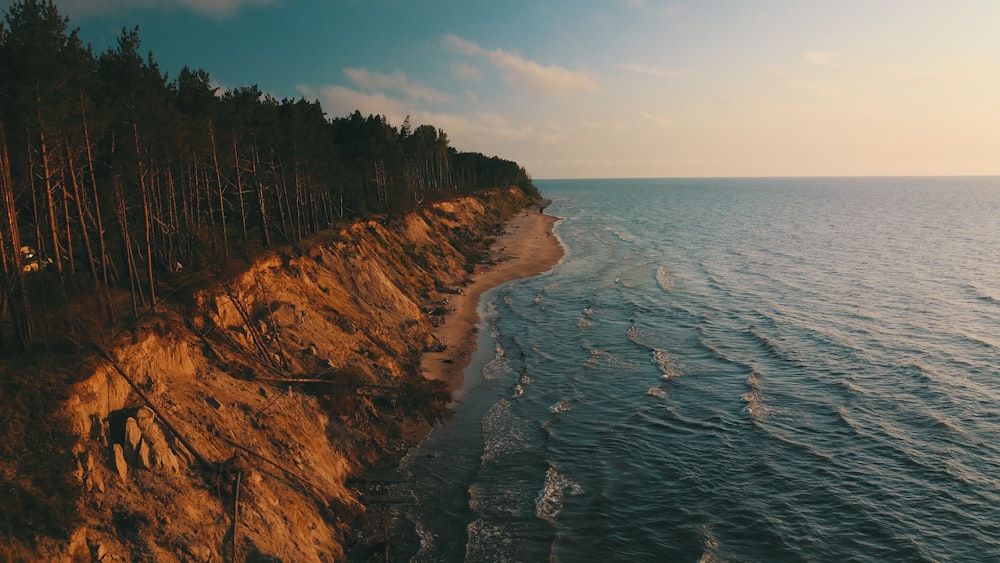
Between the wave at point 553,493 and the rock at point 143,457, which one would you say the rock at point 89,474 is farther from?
the wave at point 553,493

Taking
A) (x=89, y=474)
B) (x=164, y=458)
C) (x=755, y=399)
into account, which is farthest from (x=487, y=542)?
(x=755, y=399)

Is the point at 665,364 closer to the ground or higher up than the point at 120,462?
closer to the ground

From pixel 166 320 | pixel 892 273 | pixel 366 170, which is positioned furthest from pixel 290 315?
pixel 892 273

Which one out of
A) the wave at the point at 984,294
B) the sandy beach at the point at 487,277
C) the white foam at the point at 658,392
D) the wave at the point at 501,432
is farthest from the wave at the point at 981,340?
the sandy beach at the point at 487,277

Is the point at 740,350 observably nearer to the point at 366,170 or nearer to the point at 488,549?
the point at 488,549

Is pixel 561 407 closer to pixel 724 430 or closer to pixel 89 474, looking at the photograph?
pixel 724 430

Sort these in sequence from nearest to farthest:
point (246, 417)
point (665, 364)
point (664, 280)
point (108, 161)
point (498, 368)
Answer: point (246, 417), point (108, 161), point (498, 368), point (665, 364), point (664, 280)
